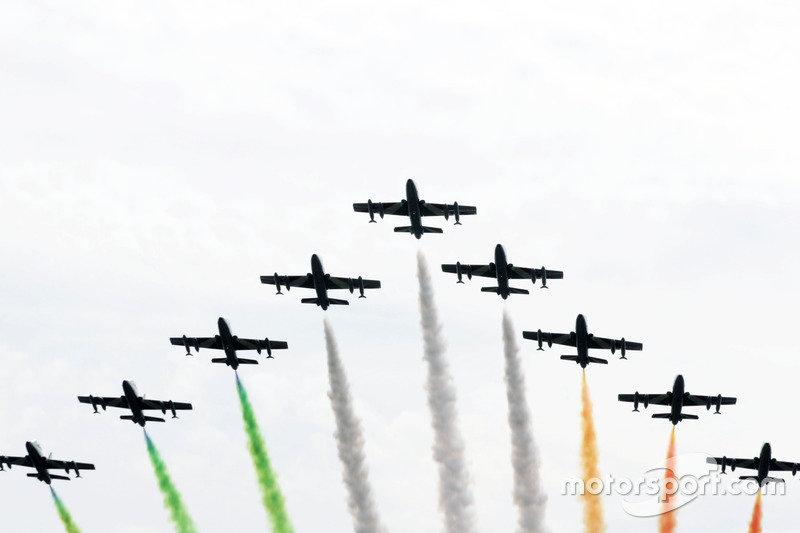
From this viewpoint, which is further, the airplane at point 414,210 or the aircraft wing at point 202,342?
the aircraft wing at point 202,342

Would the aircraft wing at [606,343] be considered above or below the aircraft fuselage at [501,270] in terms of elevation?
below

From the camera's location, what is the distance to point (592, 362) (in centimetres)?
10744

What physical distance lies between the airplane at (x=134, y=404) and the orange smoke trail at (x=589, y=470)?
38.8 metres

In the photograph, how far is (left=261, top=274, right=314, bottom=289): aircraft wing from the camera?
108 meters

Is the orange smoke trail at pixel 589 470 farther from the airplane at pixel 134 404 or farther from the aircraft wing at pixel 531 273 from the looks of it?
the airplane at pixel 134 404

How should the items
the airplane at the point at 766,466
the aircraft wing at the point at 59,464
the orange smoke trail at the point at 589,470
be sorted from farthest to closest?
the aircraft wing at the point at 59,464
the airplane at the point at 766,466
the orange smoke trail at the point at 589,470

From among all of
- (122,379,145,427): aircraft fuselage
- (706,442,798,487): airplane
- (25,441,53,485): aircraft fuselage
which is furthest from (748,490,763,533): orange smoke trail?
(25,441,53,485): aircraft fuselage

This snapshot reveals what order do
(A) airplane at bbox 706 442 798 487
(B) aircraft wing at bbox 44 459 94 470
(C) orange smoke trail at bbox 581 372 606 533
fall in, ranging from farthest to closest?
(B) aircraft wing at bbox 44 459 94 470
(A) airplane at bbox 706 442 798 487
(C) orange smoke trail at bbox 581 372 606 533

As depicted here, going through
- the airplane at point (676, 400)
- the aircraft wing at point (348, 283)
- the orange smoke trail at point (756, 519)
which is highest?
the aircraft wing at point (348, 283)

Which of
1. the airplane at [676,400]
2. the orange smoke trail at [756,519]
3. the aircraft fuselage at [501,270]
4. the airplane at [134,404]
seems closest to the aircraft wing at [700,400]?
the airplane at [676,400]

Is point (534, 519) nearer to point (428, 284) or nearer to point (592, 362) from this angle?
point (592, 362)

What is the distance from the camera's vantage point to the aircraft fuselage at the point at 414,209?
335ft

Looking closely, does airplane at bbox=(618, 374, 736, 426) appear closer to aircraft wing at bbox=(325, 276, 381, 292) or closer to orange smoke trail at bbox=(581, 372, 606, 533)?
orange smoke trail at bbox=(581, 372, 606, 533)

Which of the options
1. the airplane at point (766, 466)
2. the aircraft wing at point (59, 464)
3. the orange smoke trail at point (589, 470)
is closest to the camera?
the orange smoke trail at point (589, 470)
